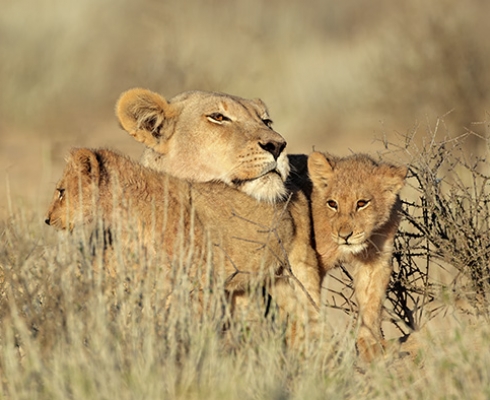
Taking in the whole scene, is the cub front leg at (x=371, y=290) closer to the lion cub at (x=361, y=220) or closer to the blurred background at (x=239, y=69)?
the lion cub at (x=361, y=220)

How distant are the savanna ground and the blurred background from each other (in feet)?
0.14

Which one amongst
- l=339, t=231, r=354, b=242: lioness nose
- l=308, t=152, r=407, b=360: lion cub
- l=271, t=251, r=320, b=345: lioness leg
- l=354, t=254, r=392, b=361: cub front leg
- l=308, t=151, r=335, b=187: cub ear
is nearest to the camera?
l=271, t=251, r=320, b=345: lioness leg

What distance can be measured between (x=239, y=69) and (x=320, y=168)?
40.8 ft

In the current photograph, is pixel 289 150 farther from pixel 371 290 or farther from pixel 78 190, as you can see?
pixel 78 190

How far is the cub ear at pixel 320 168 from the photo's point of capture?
21.0 ft

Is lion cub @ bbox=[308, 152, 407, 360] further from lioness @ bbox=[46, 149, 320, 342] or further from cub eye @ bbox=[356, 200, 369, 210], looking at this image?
lioness @ bbox=[46, 149, 320, 342]

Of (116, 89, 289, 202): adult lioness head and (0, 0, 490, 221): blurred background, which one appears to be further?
(0, 0, 490, 221): blurred background

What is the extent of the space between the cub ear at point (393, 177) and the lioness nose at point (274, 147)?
80cm

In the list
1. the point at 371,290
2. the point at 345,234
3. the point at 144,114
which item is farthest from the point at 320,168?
the point at 144,114

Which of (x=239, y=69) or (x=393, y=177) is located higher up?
(x=239, y=69)

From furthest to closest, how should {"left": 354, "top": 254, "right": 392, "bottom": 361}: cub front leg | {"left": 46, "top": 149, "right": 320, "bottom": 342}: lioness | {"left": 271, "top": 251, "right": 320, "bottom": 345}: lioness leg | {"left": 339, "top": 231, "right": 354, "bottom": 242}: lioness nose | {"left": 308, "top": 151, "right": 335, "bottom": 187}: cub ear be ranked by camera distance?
1. {"left": 308, "top": 151, "right": 335, "bottom": 187}: cub ear
2. {"left": 354, "top": 254, "right": 392, "bottom": 361}: cub front leg
3. {"left": 339, "top": 231, "right": 354, "bottom": 242}: lioness nose
4. {"left": 271, "top": 251, "right": 320, "bottom": 345}: lioness leg
5. {"left": 46, "top": 149, "right": 320, "bottom": 342}: lioness

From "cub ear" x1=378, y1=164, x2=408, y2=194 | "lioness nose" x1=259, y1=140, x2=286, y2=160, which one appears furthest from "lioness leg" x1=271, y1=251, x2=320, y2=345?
"cub ear" x1=378, y1=164, x2=408, y2=194

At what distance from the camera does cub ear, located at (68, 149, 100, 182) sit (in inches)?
203

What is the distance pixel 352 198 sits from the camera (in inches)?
244
